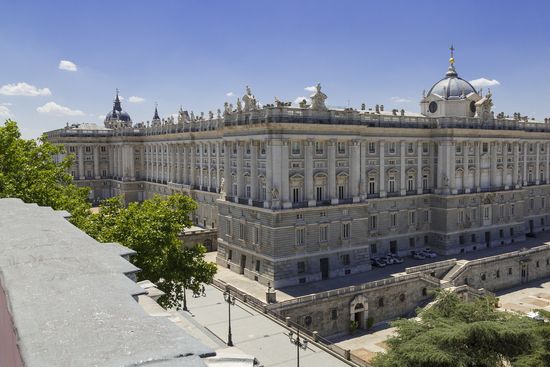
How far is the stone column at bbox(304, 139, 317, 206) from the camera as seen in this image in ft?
167

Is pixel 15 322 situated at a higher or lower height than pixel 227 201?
higher

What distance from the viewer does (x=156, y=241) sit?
36719 millimetres

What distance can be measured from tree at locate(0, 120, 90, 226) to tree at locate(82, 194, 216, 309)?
2.23m

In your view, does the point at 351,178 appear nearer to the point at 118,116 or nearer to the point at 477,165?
the point at 477,165

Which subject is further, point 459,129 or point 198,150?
point 198,150

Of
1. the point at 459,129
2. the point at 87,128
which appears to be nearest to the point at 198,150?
the point at 459,129

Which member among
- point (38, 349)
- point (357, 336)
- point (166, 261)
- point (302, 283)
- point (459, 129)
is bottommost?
point (357, 336)

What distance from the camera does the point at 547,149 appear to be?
81.6m

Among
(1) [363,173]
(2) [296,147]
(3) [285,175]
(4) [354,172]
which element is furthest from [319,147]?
(1) [363,173]

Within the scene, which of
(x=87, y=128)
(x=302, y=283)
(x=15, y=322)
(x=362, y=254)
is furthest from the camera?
(x=87, y=128)

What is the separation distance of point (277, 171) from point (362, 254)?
47.6 ft

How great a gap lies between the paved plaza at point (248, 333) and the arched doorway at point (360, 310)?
30.8 feet

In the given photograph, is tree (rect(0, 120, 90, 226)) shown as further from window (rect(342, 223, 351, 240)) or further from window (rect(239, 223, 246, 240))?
window (rect(342, 223, 351, 240))

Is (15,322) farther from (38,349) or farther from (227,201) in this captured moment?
(227,201)
